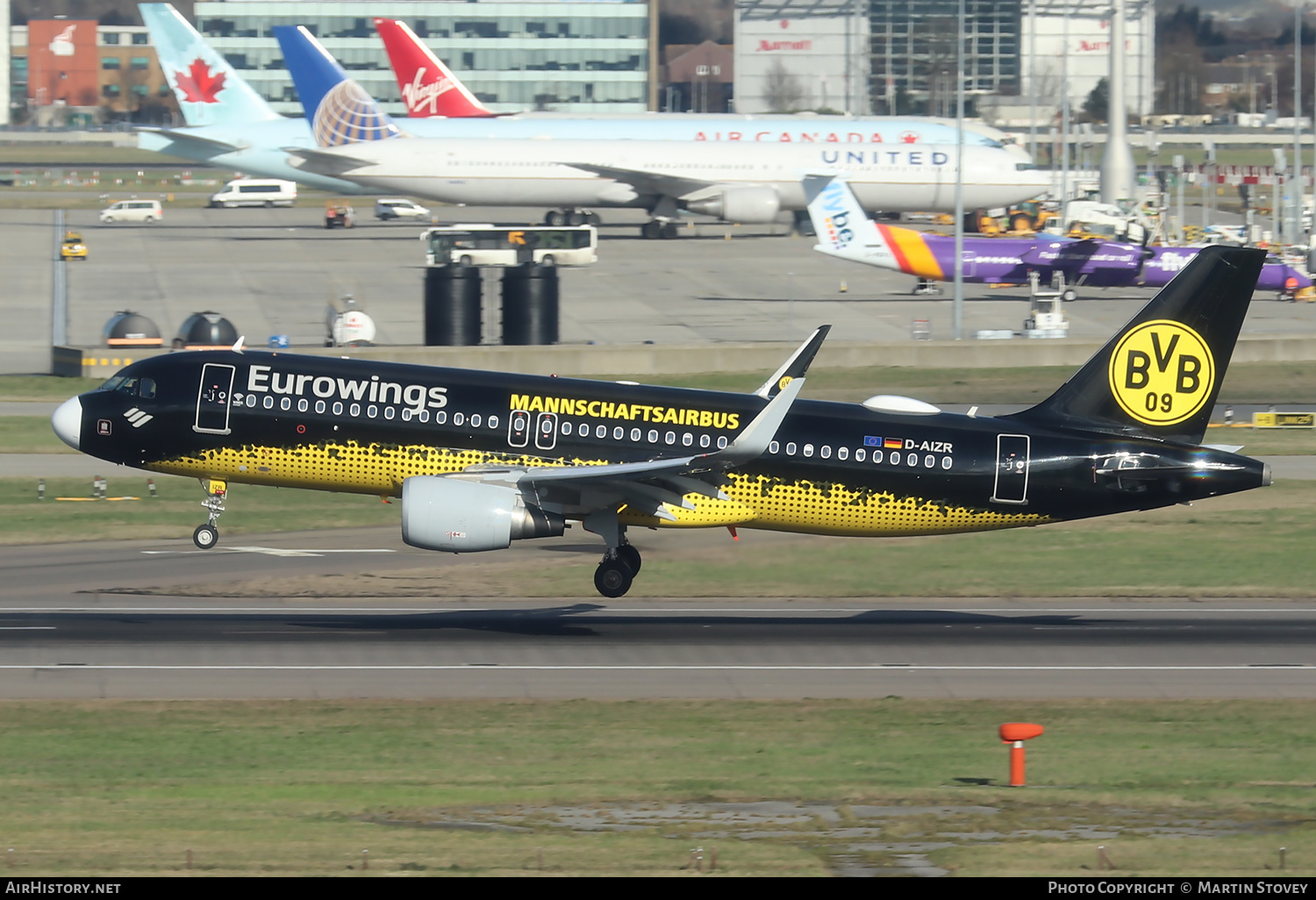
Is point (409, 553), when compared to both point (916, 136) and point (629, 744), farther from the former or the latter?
point (916, 136)

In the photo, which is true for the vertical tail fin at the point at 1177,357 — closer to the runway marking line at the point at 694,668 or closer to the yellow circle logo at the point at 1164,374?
the yellow circle logo at the point at 1164,374

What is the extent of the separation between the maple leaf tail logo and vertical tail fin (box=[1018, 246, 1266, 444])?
109 meters

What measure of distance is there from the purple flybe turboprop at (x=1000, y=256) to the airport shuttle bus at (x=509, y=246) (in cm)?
1647

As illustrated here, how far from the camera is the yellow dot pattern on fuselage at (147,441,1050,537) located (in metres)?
37.1

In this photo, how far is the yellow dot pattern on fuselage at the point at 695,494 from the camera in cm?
3712

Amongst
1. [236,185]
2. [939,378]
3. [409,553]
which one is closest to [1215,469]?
[409,553]

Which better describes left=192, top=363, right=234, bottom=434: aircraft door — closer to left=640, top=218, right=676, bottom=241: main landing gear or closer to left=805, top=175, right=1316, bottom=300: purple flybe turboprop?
left=805, top=175, right=1316, bottom=300: purple flybe turboprop

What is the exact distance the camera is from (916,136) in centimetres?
13600

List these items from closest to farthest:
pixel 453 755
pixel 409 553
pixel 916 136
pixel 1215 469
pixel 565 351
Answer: pixel 453 755, pixel 1215 469, pixel 409 553, pixel 565 351, pixel 916 136

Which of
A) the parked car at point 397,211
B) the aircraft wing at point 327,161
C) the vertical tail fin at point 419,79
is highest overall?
the vertical tail fin at point 419,79

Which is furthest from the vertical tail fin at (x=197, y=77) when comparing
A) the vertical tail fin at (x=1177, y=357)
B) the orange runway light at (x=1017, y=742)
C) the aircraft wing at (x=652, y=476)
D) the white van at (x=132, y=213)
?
the orange runway light at (x=1017, y=742)

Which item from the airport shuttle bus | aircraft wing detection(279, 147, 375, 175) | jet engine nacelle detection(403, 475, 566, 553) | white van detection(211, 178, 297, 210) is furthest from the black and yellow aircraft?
white van detection(211, 178, 297, 210)

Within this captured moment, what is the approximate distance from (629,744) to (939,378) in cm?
5113

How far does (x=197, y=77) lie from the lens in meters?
134
